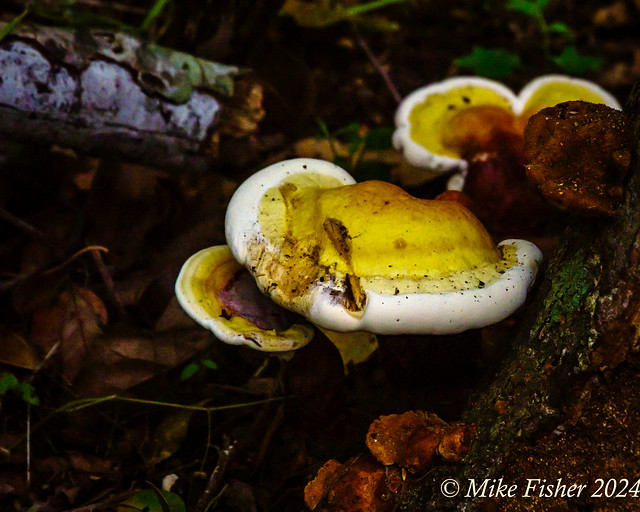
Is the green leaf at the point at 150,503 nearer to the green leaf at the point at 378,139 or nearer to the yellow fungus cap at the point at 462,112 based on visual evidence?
the yellow fungus cap at the point at 462,112

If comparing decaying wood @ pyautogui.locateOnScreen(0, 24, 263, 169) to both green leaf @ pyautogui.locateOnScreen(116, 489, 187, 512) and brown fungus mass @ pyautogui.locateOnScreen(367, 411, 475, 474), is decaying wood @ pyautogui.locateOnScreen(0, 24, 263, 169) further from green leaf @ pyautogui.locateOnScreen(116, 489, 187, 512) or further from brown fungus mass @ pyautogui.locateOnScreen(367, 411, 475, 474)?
brown fungus mass @ pyautogui.locateOnScreen(367, 411, 475, 474)

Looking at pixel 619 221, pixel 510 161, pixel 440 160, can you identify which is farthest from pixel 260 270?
pixel 510 161

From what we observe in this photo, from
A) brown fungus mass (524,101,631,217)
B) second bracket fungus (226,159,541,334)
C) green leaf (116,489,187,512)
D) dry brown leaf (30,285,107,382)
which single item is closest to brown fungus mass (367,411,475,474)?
second bracket fungus (226,159,541,334)

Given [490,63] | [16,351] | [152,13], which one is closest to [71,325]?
[16,351]

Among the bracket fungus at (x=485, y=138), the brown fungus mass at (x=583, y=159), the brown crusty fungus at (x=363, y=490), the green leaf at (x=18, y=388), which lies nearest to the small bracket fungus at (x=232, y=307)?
the brown crusty fungus at (x=363, y=490)

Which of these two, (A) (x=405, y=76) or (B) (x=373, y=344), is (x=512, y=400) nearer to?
(B) (x=373, y=344)

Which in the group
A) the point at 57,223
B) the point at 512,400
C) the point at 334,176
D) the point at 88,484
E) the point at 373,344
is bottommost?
the point at 88,484

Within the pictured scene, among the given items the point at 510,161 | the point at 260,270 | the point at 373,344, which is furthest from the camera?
the point at 510,161
